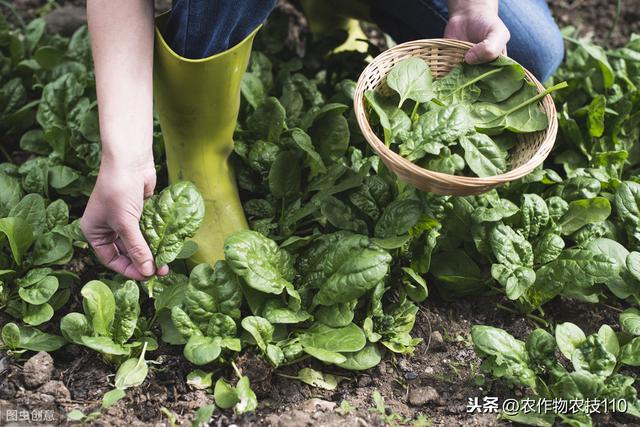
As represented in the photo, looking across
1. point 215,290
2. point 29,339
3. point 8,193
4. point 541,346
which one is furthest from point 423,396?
point 8,193

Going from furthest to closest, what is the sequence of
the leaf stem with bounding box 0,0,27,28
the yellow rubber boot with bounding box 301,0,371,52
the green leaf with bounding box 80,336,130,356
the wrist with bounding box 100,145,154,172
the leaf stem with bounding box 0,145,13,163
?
the leaf stem with bounding box 0,0,27,28 < the yellow rubber boot with bounding box 301,0,371,52 < the leaf stem with bounding box 0,145,13,163 < the green leaf with bounding box 80,336,130,356 < the wrist with bounding box 100,145,154,172

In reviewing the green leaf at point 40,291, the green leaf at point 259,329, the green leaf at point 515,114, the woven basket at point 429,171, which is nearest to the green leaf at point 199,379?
the green leaf at point 259,329

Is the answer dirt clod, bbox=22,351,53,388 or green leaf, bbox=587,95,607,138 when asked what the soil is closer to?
dirt clod, bbox=22,351,53,388

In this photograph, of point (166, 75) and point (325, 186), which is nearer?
point (166, 75)

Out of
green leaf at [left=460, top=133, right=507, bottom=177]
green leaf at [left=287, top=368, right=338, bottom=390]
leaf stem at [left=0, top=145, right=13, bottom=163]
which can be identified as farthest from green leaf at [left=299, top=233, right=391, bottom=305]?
leaf stem at [left=0, top=145, right=13, bottom=163]

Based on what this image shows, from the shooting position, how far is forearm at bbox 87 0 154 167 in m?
1.20

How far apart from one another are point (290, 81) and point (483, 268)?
72 cm

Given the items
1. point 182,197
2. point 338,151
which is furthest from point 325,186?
point 182,197

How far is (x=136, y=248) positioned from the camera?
1.32m

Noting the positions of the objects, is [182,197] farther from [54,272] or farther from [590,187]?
[590,187]

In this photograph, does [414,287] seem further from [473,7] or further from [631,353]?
[473,7]

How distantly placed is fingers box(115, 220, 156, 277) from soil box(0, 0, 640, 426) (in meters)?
0.19

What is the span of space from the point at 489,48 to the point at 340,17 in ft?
2.71

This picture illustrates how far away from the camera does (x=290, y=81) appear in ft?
6.19
